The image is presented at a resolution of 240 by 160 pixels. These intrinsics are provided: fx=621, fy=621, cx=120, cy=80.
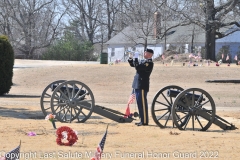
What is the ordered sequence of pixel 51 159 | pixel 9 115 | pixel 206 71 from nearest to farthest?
pixel 51 159 < pixel 9 115 < pixel 206 71

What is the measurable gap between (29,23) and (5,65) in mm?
49936

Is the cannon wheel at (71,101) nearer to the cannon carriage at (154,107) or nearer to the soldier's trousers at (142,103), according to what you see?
the cannon carriage at (154,107)

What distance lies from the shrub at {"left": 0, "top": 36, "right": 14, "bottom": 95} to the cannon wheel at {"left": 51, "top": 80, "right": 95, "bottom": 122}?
9.51 meters

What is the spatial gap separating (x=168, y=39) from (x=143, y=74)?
192ft

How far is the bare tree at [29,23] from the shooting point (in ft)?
233

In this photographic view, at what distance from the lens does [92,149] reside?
9359 millimetres

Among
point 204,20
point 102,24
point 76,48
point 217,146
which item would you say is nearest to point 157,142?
point 217,146

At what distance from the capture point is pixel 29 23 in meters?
72.2

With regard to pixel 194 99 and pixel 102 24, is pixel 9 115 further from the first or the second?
pixel 102 24

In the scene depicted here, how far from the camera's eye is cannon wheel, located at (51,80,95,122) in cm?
1361

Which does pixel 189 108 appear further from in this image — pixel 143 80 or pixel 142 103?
pixel 143 80

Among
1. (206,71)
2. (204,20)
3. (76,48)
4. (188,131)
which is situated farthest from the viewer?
(76,48)

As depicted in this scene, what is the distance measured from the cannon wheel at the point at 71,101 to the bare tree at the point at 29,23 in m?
56.7

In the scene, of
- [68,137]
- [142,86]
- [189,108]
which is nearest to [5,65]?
[142,86]
